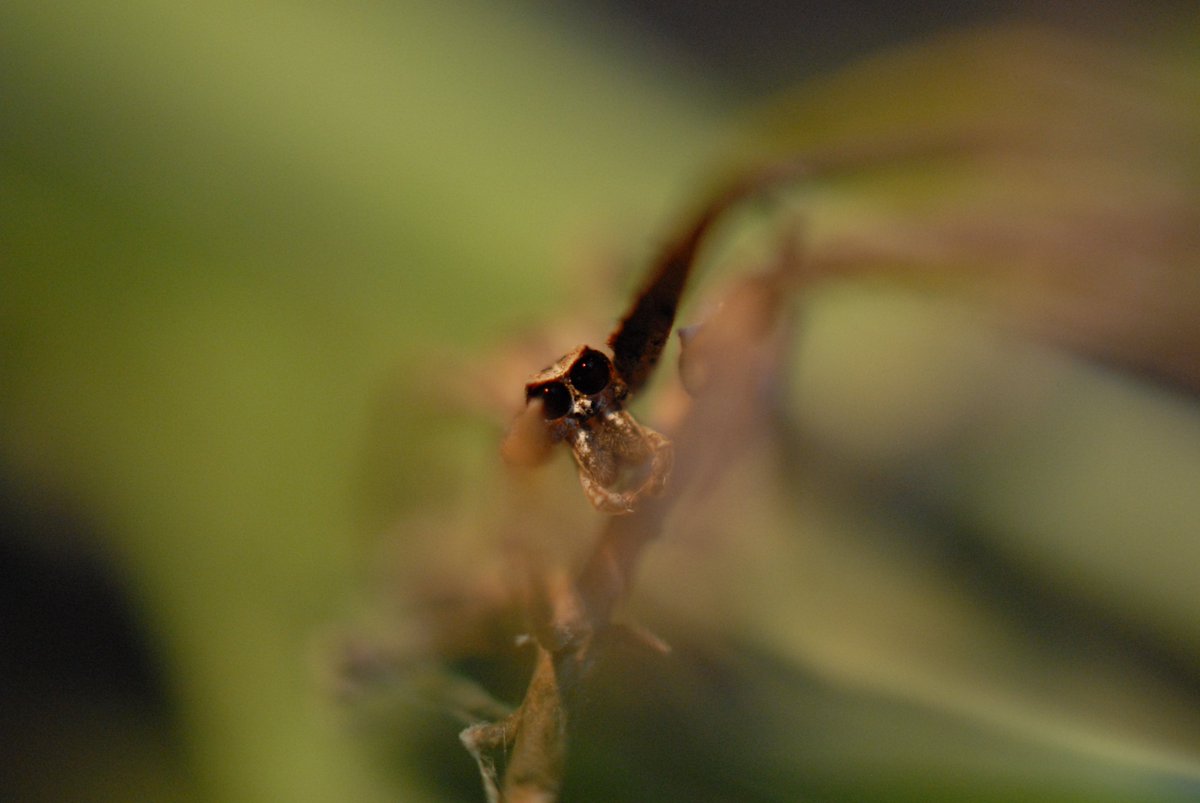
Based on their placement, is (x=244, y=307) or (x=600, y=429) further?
(x=244, y=307)

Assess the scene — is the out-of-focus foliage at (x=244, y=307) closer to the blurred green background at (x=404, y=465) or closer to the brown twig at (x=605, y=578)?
the blurred green background at (x=404, y=465)

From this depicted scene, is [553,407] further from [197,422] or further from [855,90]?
[855,90]

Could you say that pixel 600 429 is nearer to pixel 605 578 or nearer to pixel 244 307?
pixel 605 578

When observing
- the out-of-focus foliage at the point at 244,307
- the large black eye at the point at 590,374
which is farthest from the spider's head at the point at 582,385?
the out-of-focus foliage at the point at 244,307

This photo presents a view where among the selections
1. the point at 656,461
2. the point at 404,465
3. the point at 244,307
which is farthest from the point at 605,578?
the point at 244,307

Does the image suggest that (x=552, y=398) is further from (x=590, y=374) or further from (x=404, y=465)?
(x=404, y=465)

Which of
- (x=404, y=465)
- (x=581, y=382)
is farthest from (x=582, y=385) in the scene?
(x=404, y=465)

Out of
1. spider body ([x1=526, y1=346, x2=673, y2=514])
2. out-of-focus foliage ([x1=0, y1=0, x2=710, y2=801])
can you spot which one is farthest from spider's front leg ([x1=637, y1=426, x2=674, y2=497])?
out-of-focus foliage ([x1=0, y1=0, x2=710, y2=801])

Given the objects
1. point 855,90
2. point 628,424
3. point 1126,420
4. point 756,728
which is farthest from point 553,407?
point 855,90

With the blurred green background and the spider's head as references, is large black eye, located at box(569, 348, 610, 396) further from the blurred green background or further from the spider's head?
the blurred green background
